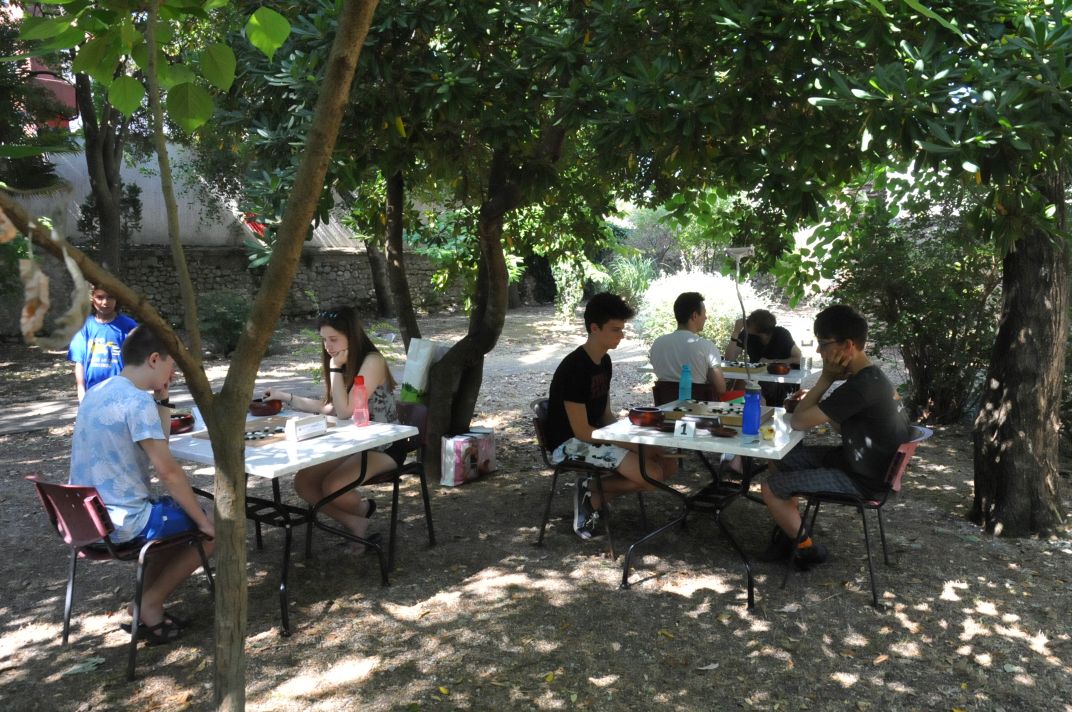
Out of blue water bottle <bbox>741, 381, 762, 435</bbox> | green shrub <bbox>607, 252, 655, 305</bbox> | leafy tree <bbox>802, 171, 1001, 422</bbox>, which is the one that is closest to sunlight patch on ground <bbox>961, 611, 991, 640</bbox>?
blue water bottle <bbox>741, 381, 762, 435</bbox>

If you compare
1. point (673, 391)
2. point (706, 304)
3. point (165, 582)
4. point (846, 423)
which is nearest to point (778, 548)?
point (846, 423)

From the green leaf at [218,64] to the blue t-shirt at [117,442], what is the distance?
1895mm

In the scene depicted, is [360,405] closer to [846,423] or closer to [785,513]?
[785,513]

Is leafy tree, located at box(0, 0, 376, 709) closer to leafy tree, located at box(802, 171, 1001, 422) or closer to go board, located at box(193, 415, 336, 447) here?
go board, located at box(193, 415, 336, 447)

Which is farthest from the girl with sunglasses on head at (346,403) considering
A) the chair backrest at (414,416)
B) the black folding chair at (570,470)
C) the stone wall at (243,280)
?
the stone wall at (243,280)

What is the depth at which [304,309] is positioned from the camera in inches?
743

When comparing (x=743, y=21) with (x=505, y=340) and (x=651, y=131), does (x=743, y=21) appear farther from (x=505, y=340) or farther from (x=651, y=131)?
(x=505, y=340)

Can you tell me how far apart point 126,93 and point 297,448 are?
217 cm

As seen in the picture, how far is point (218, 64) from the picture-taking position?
182cm

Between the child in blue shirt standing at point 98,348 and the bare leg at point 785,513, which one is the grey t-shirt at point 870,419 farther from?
the child in blue shirt standing at point 98,348

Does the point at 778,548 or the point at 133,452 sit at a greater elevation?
the point at 133,452

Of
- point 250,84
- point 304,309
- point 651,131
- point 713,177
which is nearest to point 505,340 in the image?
point 304,309

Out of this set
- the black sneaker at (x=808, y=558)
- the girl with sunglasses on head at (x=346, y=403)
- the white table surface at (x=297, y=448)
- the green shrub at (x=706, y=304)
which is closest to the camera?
the white table surface at (x=297, y=448)

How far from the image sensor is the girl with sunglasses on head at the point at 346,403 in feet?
14.5
